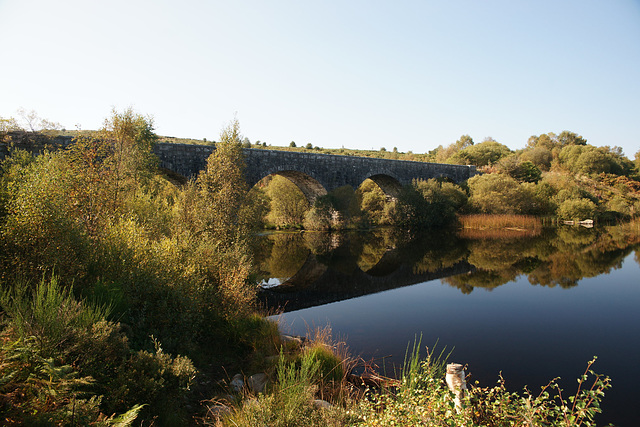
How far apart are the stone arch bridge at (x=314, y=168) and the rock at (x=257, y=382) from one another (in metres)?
12.2

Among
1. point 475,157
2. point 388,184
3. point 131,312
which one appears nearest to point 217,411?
point 131,312

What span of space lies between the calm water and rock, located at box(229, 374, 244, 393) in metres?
1.66

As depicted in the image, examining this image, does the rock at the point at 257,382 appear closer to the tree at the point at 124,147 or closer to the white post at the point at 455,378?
the white post at the point at 455,378

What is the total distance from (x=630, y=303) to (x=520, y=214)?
20550mm

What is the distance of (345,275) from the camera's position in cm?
1093

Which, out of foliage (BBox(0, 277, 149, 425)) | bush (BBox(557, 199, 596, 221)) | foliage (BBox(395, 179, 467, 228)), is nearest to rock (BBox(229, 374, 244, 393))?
foliage (BBox(0, 277, 149, 425))

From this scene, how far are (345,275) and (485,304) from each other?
3969 millimetres

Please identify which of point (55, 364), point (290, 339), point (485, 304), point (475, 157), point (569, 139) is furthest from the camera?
point (569, 139)

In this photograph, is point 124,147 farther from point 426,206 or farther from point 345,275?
point 426,206

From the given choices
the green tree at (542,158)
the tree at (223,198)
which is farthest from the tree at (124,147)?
the green tree at (542,158)

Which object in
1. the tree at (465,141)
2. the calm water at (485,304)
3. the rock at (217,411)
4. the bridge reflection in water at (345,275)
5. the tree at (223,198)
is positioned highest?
the tree at (465,141)

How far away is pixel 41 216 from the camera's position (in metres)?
4.05

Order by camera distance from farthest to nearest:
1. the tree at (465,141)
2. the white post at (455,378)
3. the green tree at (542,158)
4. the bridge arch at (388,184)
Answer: the tree at (465,141), the green tree at (542,158), the bridge arch at (388,184), the white post at (455,378)

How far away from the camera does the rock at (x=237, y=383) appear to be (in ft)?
13.5
